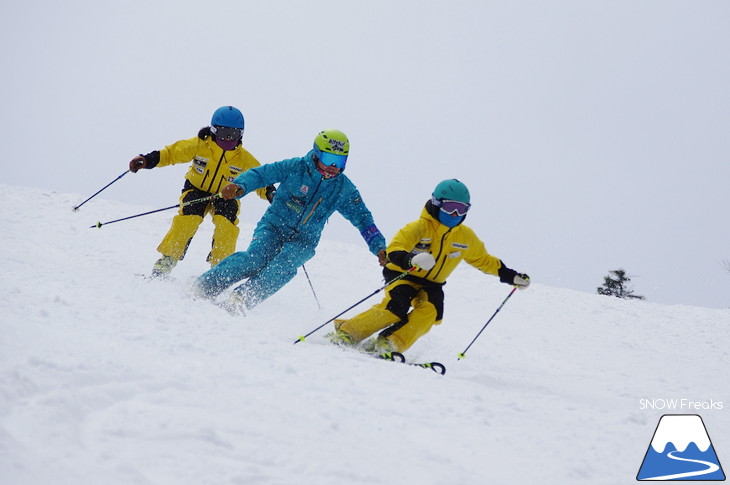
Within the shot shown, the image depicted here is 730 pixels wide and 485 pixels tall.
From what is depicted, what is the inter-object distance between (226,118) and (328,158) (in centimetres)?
165

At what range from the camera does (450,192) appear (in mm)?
5875

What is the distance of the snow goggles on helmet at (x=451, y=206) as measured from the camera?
5848mm

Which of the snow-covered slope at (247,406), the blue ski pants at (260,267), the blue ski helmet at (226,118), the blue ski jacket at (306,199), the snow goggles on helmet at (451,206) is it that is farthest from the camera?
the blue ski helmet at (226,118)

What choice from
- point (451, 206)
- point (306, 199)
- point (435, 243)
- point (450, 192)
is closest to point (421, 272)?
point (435, 243)

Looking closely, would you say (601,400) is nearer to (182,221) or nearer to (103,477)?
(103,477)

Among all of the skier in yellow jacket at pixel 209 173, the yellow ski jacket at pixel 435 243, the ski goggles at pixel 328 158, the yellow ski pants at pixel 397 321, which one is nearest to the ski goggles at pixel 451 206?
the yellow ski jacket at pixel 435 243

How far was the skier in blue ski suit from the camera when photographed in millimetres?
6305

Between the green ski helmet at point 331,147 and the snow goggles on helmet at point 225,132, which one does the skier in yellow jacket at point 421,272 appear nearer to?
the green ski helmet at point 331,147

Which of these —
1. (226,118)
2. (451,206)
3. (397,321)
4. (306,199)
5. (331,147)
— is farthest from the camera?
(226,118)

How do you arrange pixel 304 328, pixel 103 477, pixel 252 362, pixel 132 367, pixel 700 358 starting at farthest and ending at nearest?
pixel 700 358 < pixel 304 328 < pixel 252 362 < pixel 132 367 < pixel 103 477

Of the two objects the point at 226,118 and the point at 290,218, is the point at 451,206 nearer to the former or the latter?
the point at 290,218

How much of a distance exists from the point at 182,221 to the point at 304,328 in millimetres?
2269

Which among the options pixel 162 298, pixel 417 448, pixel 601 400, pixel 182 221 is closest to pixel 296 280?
pixel 182 221

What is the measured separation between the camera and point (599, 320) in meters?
10.5
